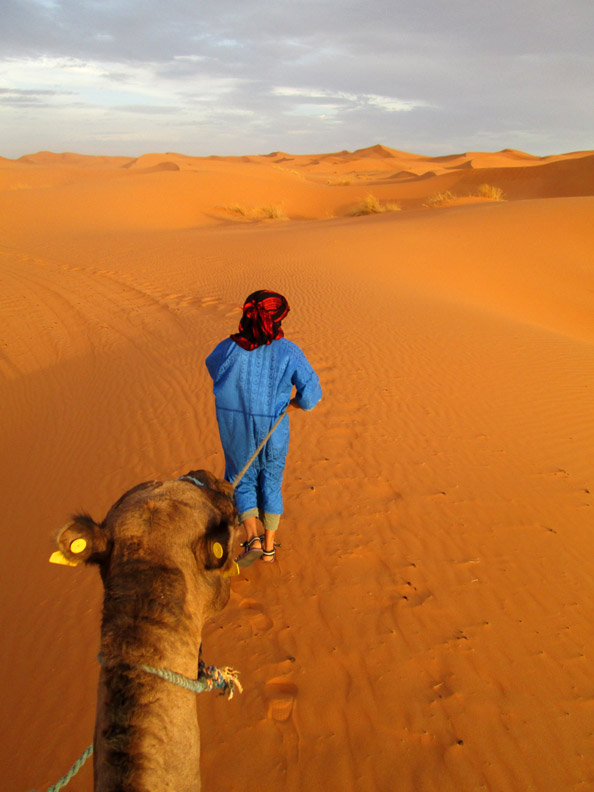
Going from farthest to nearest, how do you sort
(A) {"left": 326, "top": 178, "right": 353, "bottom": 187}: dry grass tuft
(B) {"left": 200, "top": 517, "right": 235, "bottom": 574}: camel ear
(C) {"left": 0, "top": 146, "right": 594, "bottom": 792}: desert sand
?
(A) {"left": 326, "top": 178, "right": 353, "bottom": 187}: dry grass tuft
(C) {"left": 0, "top": 146, "right": 594, "bottom": 792}: desert sand
(B) {"left": 200, "top": 517, "right": 235, "bottom": 574}: camel ear

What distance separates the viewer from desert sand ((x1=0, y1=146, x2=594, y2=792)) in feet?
9.33

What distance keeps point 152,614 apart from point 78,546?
0.24 meters

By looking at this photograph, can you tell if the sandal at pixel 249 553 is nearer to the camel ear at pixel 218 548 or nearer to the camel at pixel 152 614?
the camel at pixel 152 614

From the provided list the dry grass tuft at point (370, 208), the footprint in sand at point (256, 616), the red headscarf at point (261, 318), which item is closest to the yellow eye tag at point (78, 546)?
the red headscarf at point (261, 318)

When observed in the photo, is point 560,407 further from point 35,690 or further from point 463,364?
point 35,690

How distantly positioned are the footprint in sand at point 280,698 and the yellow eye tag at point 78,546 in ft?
7.03

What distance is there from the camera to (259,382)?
3275 millimetres

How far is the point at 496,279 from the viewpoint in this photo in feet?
47.0

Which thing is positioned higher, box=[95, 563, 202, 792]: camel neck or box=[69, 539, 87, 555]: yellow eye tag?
box=[69, 539, 87, 555]: yellow eye tag

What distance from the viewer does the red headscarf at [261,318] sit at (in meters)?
3.07

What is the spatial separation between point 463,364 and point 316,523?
14.6 ft

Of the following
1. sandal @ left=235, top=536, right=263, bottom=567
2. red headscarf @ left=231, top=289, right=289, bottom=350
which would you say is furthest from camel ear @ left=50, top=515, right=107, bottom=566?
sandal @ left=235, top=536, right=263, bottom=567

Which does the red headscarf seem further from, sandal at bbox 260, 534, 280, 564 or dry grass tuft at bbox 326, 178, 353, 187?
dry grass tuft at bbox 326, 178, 353, 187

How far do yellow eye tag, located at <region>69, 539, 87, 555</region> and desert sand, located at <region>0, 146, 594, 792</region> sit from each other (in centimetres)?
201
